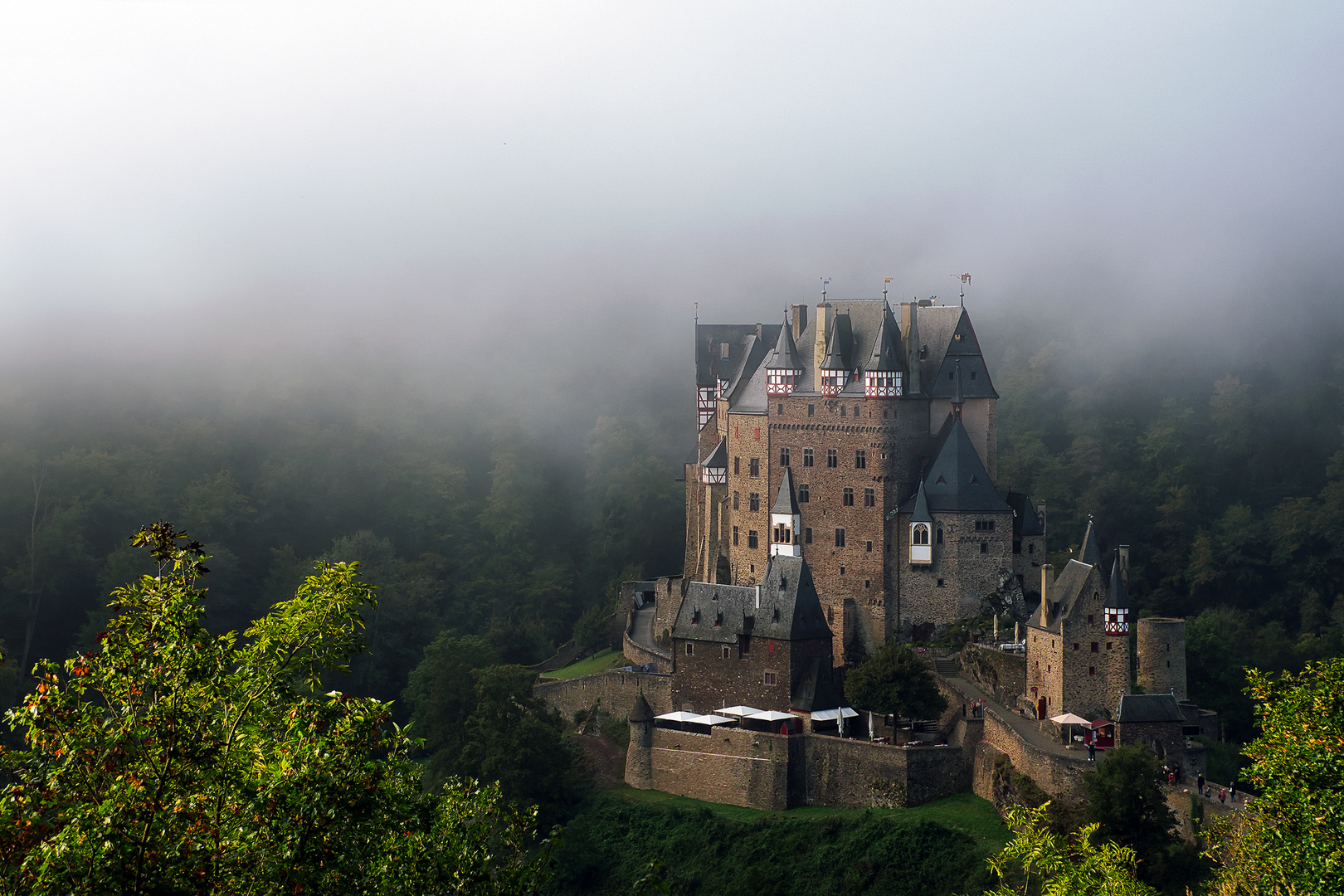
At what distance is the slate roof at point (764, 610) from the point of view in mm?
47250

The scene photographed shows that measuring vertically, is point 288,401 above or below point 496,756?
above

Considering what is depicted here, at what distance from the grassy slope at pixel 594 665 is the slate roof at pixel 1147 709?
23109 mm

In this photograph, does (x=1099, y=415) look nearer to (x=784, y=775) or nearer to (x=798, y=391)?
(x=798, y=391)

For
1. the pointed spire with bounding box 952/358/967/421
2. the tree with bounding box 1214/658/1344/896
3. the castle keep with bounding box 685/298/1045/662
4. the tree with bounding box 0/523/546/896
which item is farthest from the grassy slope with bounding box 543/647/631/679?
the tree with bounding box 0/523/546/896

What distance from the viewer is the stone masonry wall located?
45.2 meters

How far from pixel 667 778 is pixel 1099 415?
43907mm

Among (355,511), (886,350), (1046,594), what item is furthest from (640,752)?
(355,511)

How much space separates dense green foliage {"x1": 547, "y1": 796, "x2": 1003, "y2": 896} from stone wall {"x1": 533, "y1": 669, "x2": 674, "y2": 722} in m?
4.47

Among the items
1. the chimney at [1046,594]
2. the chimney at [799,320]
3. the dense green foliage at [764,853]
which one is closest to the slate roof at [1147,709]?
the chimney at [1046,594]

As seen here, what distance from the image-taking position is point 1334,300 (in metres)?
89.8

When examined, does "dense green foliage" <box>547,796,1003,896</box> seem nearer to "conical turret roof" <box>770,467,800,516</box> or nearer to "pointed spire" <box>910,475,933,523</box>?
"pointed spire" <box>910,475,933,523</box>

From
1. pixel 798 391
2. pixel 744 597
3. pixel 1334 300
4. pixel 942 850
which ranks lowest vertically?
pixel 942 850

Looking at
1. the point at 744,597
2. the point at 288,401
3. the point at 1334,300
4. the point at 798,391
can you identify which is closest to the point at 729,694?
the point at 744,597

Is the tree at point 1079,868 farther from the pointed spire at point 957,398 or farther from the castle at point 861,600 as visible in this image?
the pointed spire at point 957,398
